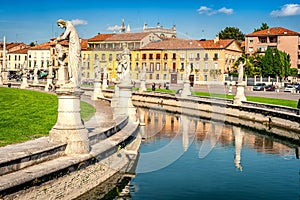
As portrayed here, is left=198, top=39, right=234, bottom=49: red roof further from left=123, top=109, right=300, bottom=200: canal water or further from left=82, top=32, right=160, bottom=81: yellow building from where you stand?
left=123, top=109, right=300, bottom=200: canal water

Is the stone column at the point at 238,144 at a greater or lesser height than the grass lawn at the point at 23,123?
lesser

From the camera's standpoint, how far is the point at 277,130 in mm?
26438

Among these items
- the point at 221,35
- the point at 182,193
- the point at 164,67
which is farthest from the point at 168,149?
the point at 221,35

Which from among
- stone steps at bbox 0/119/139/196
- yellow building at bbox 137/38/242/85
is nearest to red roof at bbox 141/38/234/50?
yellow building at bbox 137/38/242/85

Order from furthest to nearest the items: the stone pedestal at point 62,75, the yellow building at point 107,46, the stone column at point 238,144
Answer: the yellow building at point 107,46, the stone column at point 238,144, the stone pedestal at point 62,75

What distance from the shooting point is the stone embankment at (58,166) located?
9273 millimetres

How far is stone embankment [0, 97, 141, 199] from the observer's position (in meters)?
9.27

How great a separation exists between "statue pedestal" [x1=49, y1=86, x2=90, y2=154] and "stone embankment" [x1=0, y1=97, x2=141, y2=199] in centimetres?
23

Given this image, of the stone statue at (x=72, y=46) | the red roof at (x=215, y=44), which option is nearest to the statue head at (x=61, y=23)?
the stone statue at (x=72, y=46)

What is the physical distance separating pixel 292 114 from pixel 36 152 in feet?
60.5

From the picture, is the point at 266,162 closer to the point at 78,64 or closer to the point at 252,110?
the point at 78,64

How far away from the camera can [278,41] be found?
89.3 metres

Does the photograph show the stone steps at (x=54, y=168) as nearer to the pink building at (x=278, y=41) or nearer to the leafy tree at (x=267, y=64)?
the leafy tree at (x=267, y=64)

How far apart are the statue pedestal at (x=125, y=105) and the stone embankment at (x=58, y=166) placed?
502cm
